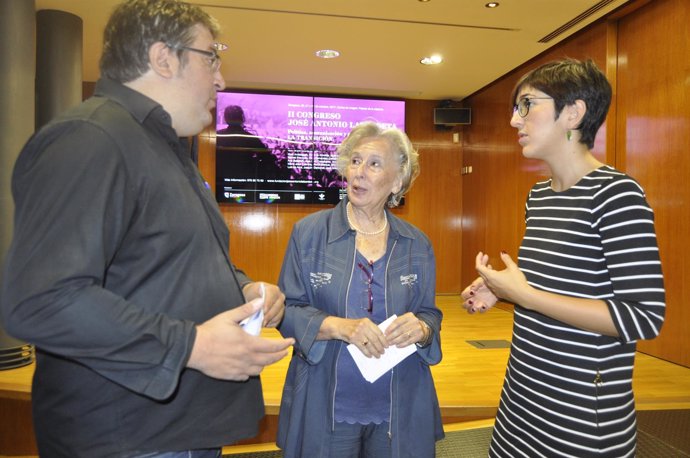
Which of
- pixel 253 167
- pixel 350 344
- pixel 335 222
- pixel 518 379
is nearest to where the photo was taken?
pixel 518 379

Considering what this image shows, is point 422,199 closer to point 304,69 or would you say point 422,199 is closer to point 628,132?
point 304,69

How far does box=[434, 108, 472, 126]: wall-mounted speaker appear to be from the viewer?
301 inches

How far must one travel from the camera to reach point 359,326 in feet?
5.16

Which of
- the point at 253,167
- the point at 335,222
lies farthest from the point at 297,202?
the point at 335,222

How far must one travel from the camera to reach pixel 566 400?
4.44 feet

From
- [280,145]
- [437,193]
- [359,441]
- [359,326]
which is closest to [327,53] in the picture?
[280,145]

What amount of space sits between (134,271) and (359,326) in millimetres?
797

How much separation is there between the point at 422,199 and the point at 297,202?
2015mm

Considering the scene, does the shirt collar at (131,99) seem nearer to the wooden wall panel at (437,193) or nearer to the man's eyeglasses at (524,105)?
the man's eyeglasses at (524,105)

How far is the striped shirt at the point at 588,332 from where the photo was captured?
4.07 feet

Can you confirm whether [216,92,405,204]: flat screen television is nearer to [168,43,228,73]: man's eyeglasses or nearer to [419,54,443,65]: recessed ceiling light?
[419,54,443,65]: recessed ceiling light

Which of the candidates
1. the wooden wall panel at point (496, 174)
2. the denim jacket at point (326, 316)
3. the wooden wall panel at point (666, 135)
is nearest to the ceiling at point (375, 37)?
the wooden wall panel at point (496, 174)

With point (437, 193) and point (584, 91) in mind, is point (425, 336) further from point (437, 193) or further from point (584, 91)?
point (437, 193)

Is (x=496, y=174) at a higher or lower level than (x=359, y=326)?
higher
